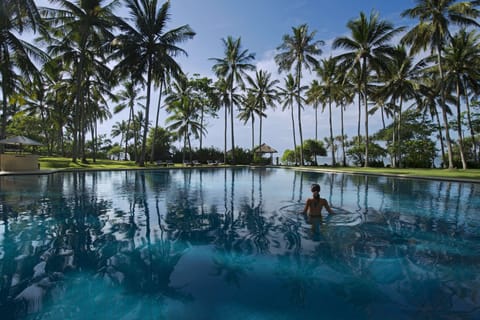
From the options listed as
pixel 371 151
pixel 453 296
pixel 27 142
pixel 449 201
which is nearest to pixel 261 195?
pixel 449 201

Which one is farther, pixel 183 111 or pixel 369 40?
pixel 183 111

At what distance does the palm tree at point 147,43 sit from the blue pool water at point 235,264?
1817cm

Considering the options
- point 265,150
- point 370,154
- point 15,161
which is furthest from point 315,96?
point 15,161

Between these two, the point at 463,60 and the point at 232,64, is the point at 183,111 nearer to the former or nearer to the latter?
the point at 232,64

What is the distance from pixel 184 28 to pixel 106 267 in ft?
81.4

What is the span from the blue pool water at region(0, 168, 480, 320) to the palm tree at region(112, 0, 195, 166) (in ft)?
59.6

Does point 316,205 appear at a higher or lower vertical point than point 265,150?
lower

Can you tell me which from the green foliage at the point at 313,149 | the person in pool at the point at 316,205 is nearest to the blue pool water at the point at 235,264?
the person in pool at the point at 316,205

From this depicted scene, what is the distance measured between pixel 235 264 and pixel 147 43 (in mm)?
24555

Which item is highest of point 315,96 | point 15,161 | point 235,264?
point 315,96

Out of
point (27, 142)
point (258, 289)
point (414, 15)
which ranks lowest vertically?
point (258, 289)

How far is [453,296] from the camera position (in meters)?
3.14

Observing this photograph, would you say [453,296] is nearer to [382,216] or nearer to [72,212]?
[382,216]

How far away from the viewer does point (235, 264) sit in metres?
4.05
